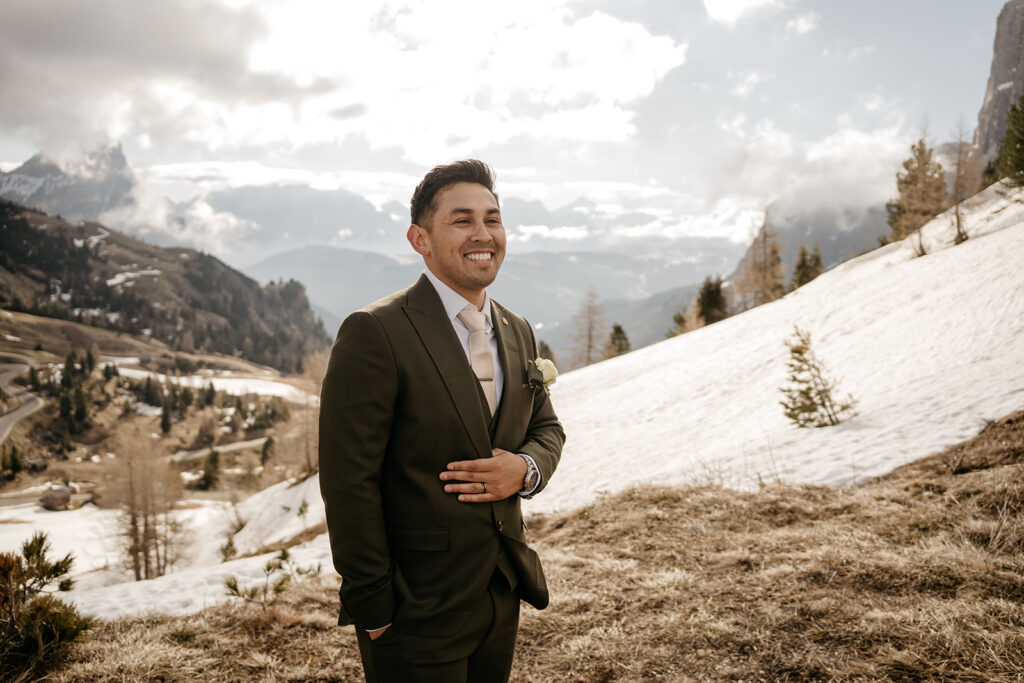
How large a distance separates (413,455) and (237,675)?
10.1ft

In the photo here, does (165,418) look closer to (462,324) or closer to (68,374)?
(68,374)

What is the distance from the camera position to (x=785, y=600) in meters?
4.34

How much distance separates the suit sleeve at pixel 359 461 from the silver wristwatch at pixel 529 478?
0.61 meters

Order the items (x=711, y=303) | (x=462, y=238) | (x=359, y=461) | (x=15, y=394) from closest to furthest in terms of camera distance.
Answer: (x=359, y=461)
(x=462, y=238)
(x=711, y=303)
(x=15, y=394)

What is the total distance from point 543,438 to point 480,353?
0.61m

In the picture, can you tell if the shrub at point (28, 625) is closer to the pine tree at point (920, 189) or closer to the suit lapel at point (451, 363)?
the suit lapel at point (451, 363)

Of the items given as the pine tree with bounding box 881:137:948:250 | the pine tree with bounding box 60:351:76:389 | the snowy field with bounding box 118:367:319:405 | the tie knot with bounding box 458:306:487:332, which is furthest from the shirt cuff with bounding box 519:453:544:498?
the pine tree with bounding box 60:351:76:389

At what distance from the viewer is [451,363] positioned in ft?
6.77

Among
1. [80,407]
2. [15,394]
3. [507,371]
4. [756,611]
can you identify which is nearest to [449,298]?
[507,371]

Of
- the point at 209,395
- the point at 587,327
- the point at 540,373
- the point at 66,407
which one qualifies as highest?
the point at 66,407

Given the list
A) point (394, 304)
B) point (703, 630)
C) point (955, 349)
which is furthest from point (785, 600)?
point (955, 349)

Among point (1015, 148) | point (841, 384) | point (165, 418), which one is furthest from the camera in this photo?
point (165, 418)

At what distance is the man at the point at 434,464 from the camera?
1879 millimetres

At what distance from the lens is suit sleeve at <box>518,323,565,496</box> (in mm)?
2357
